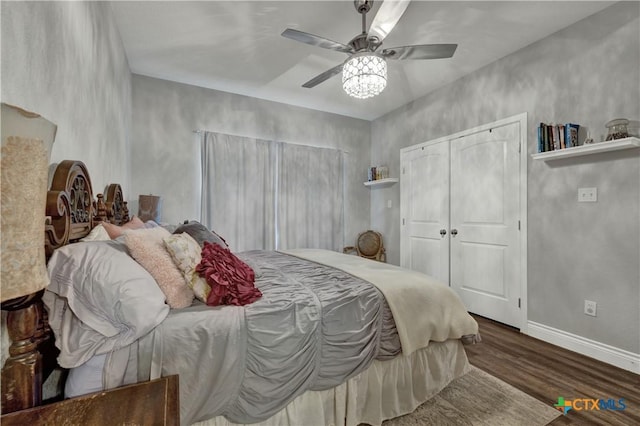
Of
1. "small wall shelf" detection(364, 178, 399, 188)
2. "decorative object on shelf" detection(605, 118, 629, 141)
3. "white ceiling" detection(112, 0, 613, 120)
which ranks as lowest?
"small wall shelf" detection(364, 178, 399, 188)

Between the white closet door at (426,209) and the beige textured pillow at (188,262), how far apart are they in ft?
10.6

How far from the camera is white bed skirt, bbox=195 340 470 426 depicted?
1.44 meters

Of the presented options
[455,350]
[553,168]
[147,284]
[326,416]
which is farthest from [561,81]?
[147,284]

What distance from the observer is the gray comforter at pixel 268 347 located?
3.85 feet

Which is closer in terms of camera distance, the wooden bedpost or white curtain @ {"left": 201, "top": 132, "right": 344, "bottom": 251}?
the wooden bedpost

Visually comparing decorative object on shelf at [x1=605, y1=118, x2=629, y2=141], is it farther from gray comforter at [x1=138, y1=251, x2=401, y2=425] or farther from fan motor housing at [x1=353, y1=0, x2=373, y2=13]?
gray comforter at [x1=138, y1=251, x2=401, y2=425]

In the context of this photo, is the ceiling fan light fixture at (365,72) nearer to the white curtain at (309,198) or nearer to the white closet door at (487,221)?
A: the white closet door at (487,221)

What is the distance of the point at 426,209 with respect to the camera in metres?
A: 4.05

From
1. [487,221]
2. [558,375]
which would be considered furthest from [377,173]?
[558,375]

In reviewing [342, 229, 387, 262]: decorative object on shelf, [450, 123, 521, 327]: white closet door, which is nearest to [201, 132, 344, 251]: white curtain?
[342, 229, 387, 262]: decorative object on shelf

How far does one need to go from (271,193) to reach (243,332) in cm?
313

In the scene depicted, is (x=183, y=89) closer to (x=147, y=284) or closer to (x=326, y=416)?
(x=147, y=284)

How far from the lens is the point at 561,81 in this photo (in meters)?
2.68

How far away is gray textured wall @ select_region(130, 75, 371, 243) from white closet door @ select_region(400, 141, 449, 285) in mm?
1529
